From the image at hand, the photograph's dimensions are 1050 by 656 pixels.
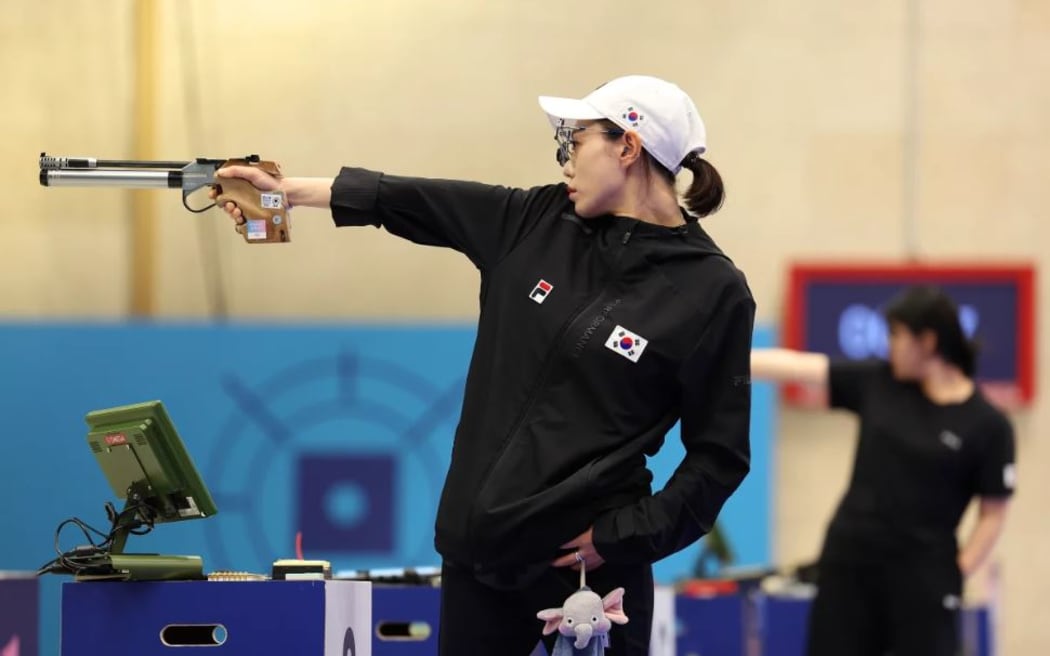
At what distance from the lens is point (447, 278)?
24.3 ft

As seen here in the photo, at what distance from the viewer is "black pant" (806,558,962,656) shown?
4742mm

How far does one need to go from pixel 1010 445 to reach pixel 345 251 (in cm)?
349

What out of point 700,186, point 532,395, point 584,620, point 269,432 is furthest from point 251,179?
point 269,432

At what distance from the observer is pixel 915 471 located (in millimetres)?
4863

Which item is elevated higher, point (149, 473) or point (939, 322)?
point (939, 322)

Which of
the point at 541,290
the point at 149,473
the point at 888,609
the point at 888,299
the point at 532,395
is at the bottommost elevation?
the point at 888,609

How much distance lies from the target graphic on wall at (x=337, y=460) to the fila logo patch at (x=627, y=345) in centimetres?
422

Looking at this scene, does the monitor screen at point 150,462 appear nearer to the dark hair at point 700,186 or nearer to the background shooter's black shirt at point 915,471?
the dark hair at point 700,186

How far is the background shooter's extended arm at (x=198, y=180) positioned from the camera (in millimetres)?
2857

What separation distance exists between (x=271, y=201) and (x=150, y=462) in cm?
52

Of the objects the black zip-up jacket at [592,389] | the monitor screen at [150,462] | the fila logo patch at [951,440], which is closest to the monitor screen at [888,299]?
the fila logo patch at [951,440]

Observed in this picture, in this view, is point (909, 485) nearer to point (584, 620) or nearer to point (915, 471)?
point (915, 471)

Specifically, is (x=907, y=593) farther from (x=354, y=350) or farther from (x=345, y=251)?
(x=345, y=251)

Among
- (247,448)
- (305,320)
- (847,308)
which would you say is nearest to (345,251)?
(305,320)
